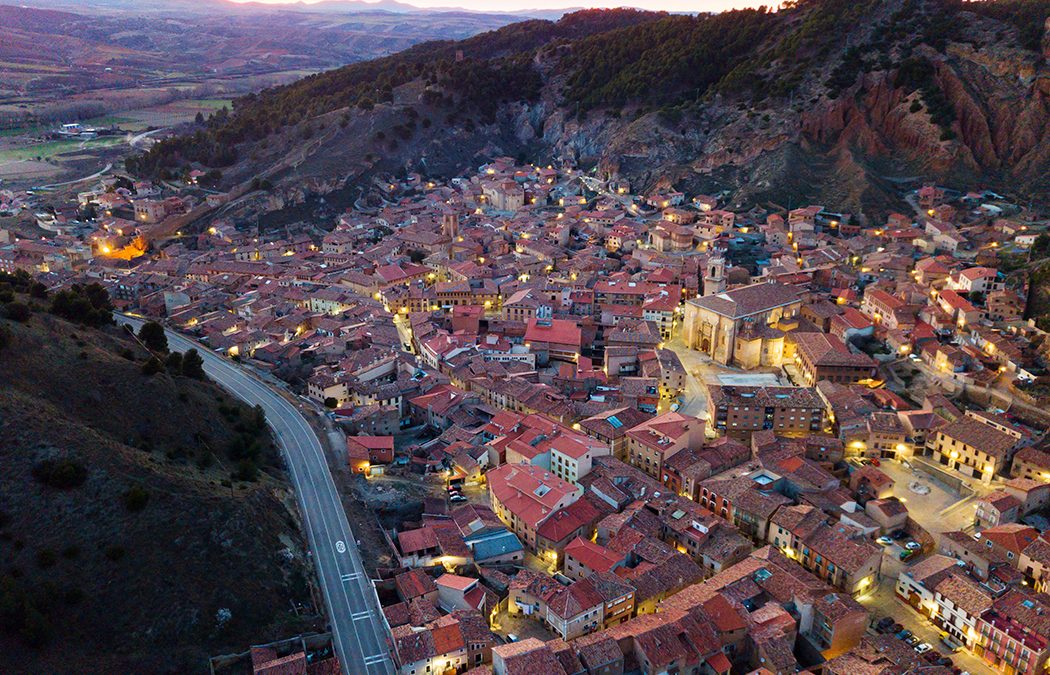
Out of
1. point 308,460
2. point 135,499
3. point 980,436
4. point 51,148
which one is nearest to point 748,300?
point 980,436

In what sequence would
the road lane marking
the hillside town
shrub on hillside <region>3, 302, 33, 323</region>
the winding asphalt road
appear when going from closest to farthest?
the winding asphalt road < the road lane marking < the hillside town < shrub on hillside <region>3, 302, 33, 323</region>

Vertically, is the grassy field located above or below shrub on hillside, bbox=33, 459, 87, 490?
below

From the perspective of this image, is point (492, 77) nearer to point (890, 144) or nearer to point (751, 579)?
point (890, 144)

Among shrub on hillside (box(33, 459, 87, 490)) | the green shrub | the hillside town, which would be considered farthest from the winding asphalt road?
shrub on hillside (box(33, 459, 87, 490))

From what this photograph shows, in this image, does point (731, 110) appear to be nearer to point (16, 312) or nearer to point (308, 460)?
point (308, 460)

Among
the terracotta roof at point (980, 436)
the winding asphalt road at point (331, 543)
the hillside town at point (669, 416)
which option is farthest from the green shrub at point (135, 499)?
the terracotta roof at point (980, 436)

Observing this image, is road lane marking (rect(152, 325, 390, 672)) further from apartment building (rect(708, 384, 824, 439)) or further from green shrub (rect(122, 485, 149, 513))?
apartment building (rect(708, 384, 824, 439))
